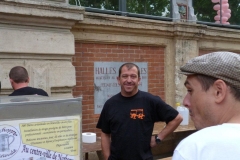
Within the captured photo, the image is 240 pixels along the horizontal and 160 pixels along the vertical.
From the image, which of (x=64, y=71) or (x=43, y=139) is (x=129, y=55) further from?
(x=43, y=139)

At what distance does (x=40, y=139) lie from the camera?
1947 millimetres

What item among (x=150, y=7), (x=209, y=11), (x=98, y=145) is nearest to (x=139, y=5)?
(x=150, y=7)

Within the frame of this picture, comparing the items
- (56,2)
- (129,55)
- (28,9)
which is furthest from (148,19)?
(28,9)

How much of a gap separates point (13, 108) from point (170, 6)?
5.27m

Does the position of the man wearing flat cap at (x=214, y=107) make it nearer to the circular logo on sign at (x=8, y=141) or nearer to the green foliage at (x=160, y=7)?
the circular logo on sign at (x=8, y=141)

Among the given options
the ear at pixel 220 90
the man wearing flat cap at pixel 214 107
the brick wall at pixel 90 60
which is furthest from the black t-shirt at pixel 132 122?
the ear at pixel 220 90

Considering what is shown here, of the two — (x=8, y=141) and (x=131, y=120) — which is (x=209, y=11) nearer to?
(x=131, y=120)

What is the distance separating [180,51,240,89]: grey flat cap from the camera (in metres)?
1.24

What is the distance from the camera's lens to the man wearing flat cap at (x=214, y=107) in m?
1.11

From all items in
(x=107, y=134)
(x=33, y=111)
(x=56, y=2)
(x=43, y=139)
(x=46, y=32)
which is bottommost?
(x=107, y=134)

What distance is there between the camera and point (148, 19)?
591 centimetres

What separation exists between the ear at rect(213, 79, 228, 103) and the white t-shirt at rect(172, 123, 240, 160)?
0.14m

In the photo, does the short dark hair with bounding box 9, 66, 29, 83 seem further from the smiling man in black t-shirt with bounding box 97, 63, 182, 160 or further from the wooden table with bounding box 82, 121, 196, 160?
the wooden table with bounding box 82, 121, 196, 160

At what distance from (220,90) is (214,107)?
67 millimetres
